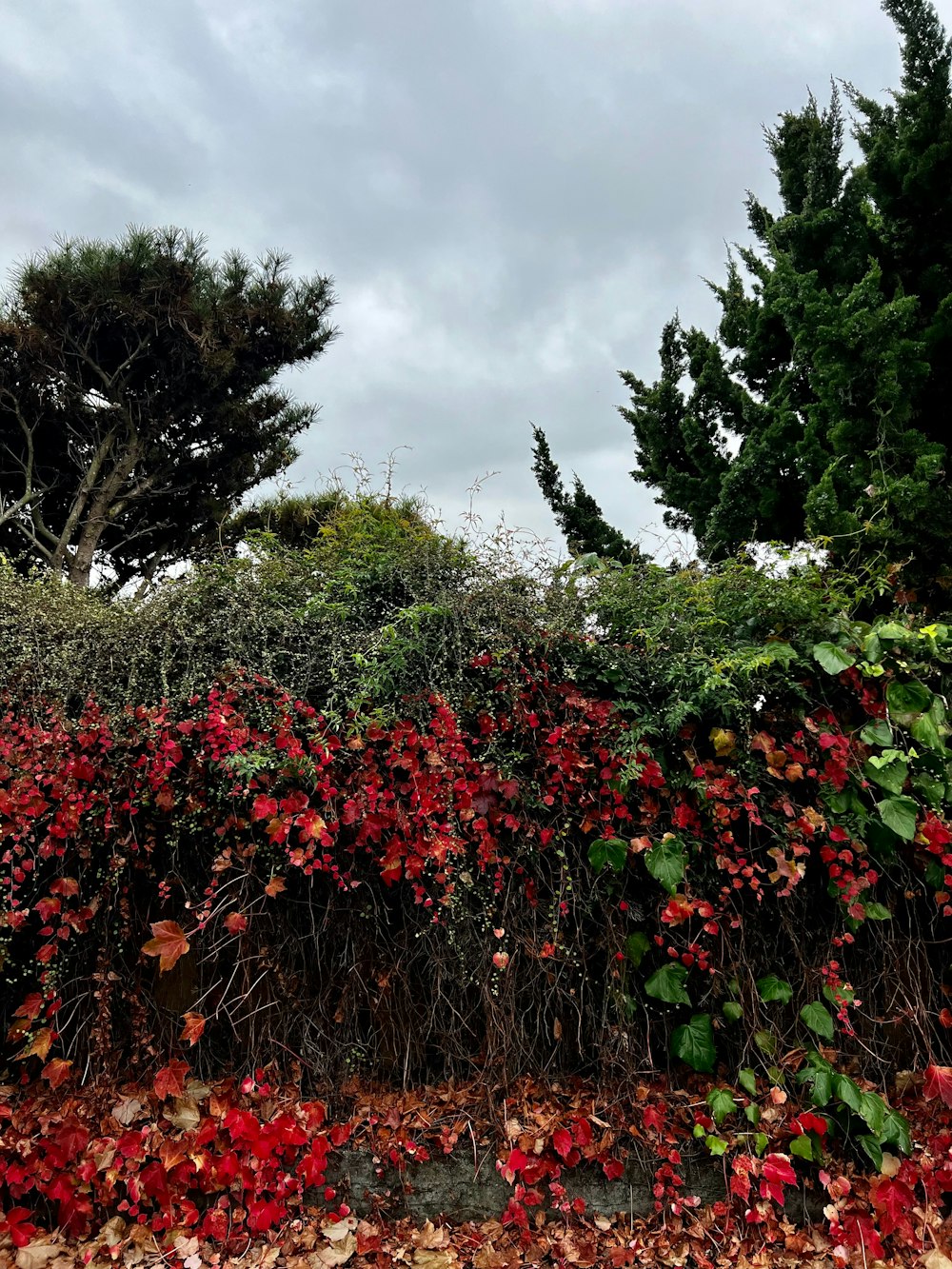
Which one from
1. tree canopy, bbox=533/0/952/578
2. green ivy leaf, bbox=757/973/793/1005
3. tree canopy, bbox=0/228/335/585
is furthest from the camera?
tree canopy, bbox=0/228/335/585

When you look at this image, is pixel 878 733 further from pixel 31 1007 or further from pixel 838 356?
pixel 838 356

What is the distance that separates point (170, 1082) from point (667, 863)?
176 cm

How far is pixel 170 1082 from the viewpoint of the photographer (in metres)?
2.18

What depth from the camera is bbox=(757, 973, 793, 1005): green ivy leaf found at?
7.34 ft

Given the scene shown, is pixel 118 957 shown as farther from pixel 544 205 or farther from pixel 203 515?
pixel 203 515

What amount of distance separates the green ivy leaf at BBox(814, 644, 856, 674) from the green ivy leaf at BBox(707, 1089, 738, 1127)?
4.61ft

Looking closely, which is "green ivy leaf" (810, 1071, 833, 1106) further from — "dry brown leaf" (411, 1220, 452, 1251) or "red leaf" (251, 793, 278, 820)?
"red leaf" (251, 793, 278, 820)

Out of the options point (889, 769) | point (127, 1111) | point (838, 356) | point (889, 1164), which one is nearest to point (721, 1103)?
point (889, 1164)

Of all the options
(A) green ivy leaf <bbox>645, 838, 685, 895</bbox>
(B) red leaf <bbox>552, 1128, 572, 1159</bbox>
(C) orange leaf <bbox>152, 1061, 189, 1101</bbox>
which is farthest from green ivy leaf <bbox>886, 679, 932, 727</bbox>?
(C) orange leaf <bbox>152, 1061, 189, 1101</bbox>

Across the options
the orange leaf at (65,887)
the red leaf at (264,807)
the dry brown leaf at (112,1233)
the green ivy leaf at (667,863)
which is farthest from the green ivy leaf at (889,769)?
the dry brown leaf at (112,1233)

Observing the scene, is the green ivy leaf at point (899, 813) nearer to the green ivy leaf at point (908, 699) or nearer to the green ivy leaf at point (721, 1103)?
the green ivy leaf at point (908, 699)

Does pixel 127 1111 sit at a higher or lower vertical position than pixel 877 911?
lower

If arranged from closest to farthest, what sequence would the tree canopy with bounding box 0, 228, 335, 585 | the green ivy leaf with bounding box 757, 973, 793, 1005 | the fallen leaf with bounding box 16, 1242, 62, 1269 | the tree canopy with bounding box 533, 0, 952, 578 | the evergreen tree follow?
the fallen leaf with bounding box 16, 1242, 62, 1269
the green ivy leaf with bounding box 757, 973, 793, 1005
the tree canopy with bounding box 533, 0, 952, 578
the evergreen tree
the tree canopy with bounding box 0, 228, 335, 585

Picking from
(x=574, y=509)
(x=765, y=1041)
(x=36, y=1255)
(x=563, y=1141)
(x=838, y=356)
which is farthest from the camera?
(x=574, y=509)
